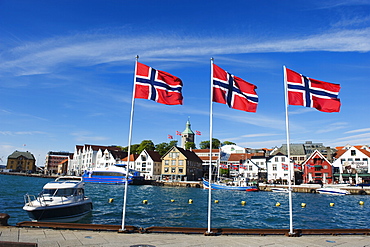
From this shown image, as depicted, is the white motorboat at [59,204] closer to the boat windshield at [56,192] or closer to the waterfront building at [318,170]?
the boat windshield at [56,192]

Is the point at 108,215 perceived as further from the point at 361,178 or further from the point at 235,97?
the point at 361,178

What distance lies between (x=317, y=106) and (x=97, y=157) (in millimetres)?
140577

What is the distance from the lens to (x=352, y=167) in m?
96.2

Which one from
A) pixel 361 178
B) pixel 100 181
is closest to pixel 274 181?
pixel 361 178

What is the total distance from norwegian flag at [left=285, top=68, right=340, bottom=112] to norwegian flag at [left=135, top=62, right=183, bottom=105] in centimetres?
633

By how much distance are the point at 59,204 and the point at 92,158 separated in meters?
129

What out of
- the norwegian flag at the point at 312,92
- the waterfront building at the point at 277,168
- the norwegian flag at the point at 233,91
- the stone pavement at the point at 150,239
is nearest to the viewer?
the stone pavement at the point at 150,239

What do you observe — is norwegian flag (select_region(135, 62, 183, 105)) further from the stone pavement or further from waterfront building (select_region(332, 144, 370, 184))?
waterfront building (select_region(332, 144, 370, 184))

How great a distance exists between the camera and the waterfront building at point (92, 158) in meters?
138

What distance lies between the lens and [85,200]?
2995cm

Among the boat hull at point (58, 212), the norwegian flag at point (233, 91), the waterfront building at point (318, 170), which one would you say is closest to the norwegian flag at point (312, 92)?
the norwegian flag at point (233, 91)

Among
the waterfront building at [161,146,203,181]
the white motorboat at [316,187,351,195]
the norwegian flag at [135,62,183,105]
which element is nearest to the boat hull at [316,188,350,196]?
the white motorboat at [316,187,351,195]

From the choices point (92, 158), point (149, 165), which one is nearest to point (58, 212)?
point (149, 165)

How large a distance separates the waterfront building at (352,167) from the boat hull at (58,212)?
89.5 metres
